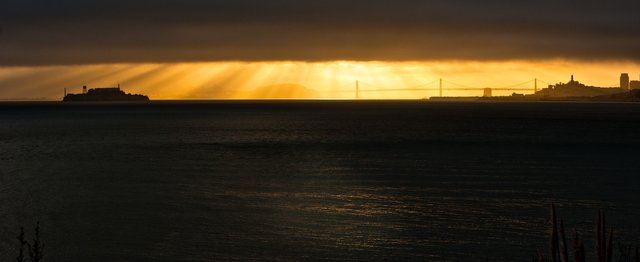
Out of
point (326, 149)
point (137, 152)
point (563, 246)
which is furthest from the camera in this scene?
point (326, 149)

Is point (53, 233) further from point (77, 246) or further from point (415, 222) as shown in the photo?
Answer: point (415, 222)

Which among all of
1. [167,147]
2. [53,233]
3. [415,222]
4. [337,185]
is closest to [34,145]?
[167,147]

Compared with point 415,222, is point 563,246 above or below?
above

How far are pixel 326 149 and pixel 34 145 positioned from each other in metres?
29.4

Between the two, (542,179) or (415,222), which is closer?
(415,222)

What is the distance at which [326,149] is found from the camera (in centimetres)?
6278

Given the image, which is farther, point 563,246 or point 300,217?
point 300,217

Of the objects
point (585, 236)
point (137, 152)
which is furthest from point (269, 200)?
→ point (137, 152)

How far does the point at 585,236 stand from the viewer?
2144 centimetres

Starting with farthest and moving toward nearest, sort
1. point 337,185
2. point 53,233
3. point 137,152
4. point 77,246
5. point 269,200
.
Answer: point 137,152 < point 337,185 < point 269,200 < point 53,233 < point 77,246

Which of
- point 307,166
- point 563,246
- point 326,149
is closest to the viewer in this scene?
point 563,246

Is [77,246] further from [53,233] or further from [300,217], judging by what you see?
[300,217]

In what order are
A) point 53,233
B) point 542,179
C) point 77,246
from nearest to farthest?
point 77,246
point 53,233
point 542,179

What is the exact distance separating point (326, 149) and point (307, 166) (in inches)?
654
